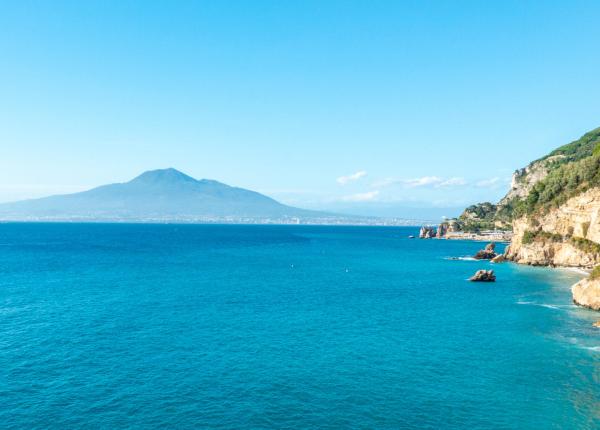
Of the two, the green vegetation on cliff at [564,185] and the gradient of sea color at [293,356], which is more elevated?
the green vegetation on cliff at [564,185]

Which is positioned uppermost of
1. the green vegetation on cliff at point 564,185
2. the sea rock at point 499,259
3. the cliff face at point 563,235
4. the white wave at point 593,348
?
the green vegetation on cliff at point 564,185

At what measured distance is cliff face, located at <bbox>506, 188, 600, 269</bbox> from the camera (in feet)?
338

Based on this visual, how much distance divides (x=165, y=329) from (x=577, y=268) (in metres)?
97.7

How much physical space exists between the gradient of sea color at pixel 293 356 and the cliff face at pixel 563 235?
81.6 feet

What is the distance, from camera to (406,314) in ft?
213

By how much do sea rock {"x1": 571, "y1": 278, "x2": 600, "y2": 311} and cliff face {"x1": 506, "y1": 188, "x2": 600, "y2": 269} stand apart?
120 feet

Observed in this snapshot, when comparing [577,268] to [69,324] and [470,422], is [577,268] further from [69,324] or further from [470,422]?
→ [69,324]

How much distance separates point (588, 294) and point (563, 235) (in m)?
53.5

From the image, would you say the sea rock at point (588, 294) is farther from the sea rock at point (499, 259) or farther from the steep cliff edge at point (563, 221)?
the sea rock at point (499, 259)

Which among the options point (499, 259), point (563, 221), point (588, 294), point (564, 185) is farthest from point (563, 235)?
point (588, 294)

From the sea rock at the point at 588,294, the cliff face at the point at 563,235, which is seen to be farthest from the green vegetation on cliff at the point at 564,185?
the sea rock at the point at 588,294

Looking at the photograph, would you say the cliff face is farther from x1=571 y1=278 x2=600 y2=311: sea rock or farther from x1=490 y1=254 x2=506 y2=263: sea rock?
x1=571 y1=278 x2=600 y2=311: sea rock

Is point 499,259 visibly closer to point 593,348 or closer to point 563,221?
point 563,221

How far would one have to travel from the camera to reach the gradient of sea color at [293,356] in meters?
32.9
